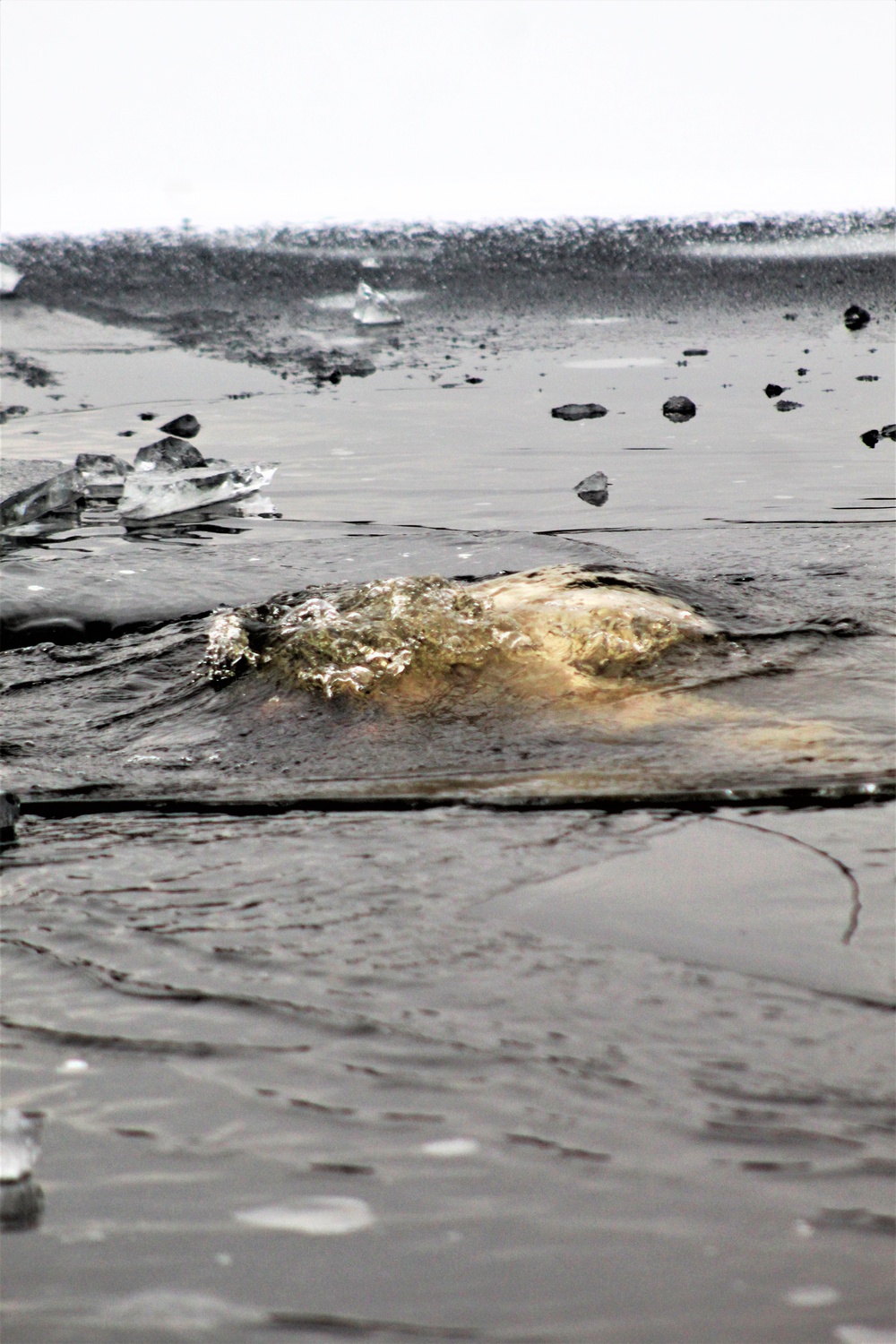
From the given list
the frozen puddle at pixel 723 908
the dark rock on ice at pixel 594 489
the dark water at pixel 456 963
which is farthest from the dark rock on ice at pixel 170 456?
the frozen puddle at pixel 723 908

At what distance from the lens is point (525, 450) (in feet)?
22.1

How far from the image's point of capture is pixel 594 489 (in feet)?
18.4

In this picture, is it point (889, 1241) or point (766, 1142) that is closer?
point (889, 1241)

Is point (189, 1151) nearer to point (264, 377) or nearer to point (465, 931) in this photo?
point (465, 931)

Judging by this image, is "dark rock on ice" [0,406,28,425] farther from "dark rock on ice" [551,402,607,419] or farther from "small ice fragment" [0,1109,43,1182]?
"small ice fragment" [0,1109,43,1182]

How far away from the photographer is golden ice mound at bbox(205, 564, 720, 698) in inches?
126

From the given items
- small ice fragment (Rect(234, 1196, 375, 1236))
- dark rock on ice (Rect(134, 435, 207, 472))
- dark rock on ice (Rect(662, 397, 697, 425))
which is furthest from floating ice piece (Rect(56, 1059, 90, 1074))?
dark rock on ice (Rect(662, 397, 697, 425))

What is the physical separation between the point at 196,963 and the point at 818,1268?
0.94 m

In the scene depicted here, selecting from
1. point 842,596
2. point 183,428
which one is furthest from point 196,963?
point 183,428

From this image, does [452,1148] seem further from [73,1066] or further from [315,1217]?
[73,1066]

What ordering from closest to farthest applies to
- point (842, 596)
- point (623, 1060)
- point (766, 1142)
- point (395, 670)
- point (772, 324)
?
point (766, 1142) → point (623, 1060) → point (395, 670) → point (842, 596) → point (772, 324)

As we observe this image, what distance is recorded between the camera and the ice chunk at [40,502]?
5.31 meters

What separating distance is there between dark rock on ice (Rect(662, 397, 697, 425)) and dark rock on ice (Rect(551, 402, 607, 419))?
0.35 metres

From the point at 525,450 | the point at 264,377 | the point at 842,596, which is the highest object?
the point at 264,377
